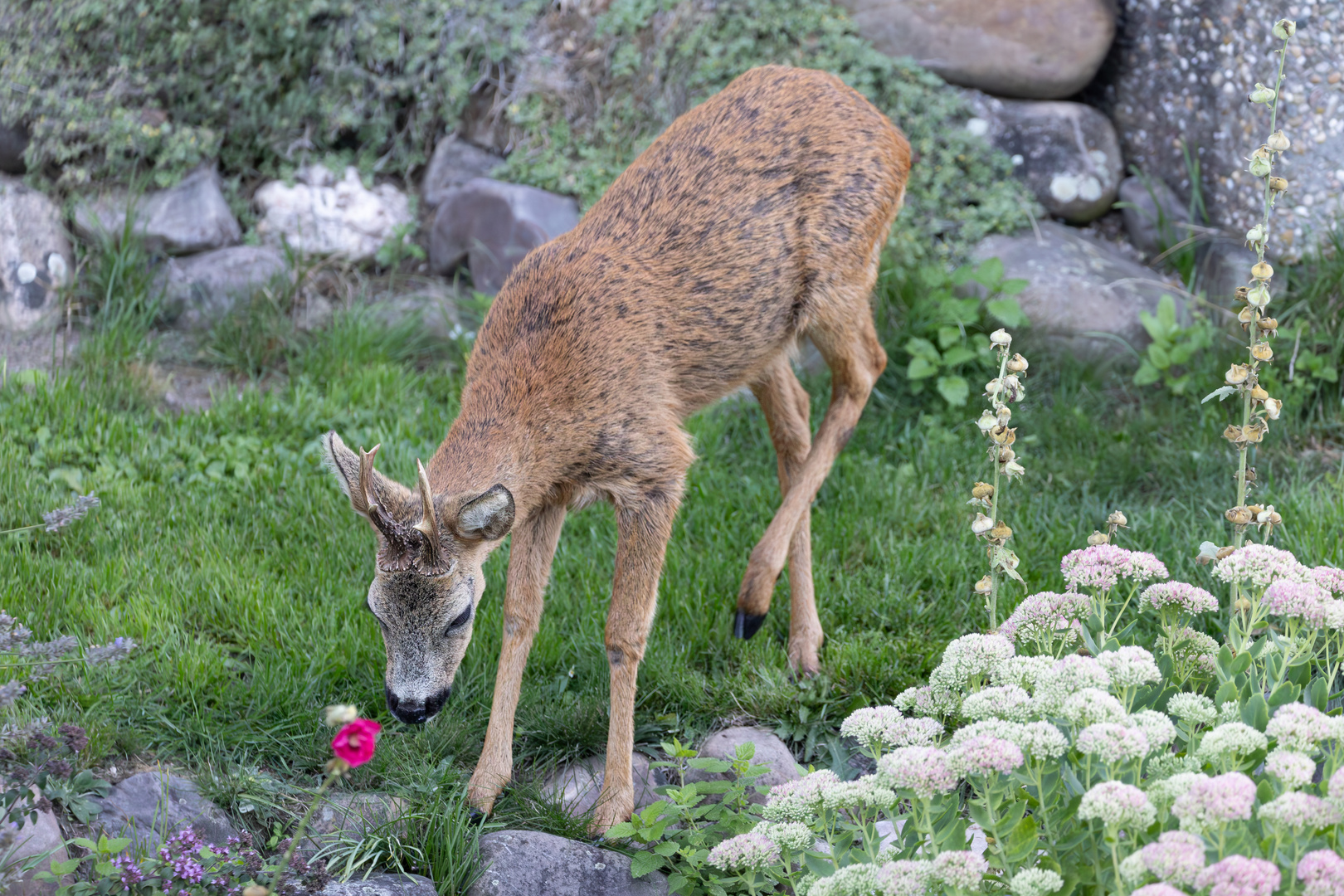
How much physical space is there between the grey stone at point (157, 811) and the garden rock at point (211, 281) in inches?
142

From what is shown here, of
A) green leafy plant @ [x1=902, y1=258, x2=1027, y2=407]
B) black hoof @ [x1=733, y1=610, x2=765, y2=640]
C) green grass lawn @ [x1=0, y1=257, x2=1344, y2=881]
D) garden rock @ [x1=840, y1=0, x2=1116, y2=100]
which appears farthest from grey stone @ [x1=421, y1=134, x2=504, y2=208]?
black hoof @ [x1=733, y1=610, x2=765, y2=640]

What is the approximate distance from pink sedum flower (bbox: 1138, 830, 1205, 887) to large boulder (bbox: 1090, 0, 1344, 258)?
5.20 metres

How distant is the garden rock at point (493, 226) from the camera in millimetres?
7301

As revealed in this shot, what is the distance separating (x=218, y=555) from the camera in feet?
16.7

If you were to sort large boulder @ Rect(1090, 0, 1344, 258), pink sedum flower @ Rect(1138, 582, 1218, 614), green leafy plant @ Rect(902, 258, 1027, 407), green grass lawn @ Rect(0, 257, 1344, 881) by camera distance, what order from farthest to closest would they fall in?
large boulder @ Rect(1090, 0, 1344, 258)
green leafy plant @ Rect(902, 258, 1027, 407)
green grass lawn @ Rect(0, 257, 1344, 881)
pink sedum flower @ Rect(1138, 582, 1218, 614)

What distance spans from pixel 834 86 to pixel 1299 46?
3153mm

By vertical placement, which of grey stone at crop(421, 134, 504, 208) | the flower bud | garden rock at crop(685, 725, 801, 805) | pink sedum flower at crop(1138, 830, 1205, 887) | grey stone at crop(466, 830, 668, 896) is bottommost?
garden rock at crop(685, 725, 801, 805)

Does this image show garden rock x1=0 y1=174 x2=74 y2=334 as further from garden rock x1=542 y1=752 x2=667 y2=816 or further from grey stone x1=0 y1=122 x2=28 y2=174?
garden rock x1=542 y1=752 x2=667 y2=816

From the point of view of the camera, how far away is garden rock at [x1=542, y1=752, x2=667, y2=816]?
412 cm

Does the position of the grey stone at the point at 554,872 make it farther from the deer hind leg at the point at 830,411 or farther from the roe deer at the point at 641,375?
the deer hind leg at the point at 830,411

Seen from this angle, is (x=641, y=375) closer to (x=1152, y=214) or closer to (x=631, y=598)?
(x=631, y=598)

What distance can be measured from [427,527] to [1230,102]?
5.57m

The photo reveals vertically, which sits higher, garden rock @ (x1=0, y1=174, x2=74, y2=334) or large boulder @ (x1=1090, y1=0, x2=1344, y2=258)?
large boulder @ (x1=1090, y1=0, x2=1344, y2=258)

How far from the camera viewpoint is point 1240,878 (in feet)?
6.74
